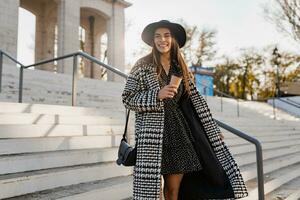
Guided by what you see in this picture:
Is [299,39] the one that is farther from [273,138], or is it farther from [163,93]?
[163,93]

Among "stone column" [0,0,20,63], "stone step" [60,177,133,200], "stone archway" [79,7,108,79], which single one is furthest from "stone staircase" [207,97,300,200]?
"stone archway" [79,7,108,79]

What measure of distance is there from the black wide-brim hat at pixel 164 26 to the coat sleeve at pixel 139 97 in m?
0.32

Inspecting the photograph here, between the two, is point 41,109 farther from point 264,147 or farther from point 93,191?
point 264,147

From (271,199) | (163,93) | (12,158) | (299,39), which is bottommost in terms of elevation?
(271,199)

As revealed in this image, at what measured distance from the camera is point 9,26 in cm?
1288

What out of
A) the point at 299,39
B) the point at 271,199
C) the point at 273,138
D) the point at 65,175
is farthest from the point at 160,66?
the point at 299,39

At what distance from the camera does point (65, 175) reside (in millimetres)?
3201

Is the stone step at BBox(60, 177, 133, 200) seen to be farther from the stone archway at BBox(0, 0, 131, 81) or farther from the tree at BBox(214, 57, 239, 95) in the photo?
the tree at BBox(214, 57, 239, 95)

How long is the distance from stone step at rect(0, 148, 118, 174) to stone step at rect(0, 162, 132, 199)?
0.27 ft

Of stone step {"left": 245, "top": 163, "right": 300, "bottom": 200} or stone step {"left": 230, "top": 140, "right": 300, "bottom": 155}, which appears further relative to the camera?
stone step {"left": 230, "top": 140, "right": 300, "bottom": 155}

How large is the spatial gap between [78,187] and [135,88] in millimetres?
1367

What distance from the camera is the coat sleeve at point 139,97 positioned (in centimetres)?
218

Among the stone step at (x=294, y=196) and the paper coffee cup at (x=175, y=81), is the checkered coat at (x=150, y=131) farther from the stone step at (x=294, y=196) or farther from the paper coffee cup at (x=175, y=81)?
the stone step at (x=294, y=196)

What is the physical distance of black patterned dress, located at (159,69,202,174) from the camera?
7.32 ft
